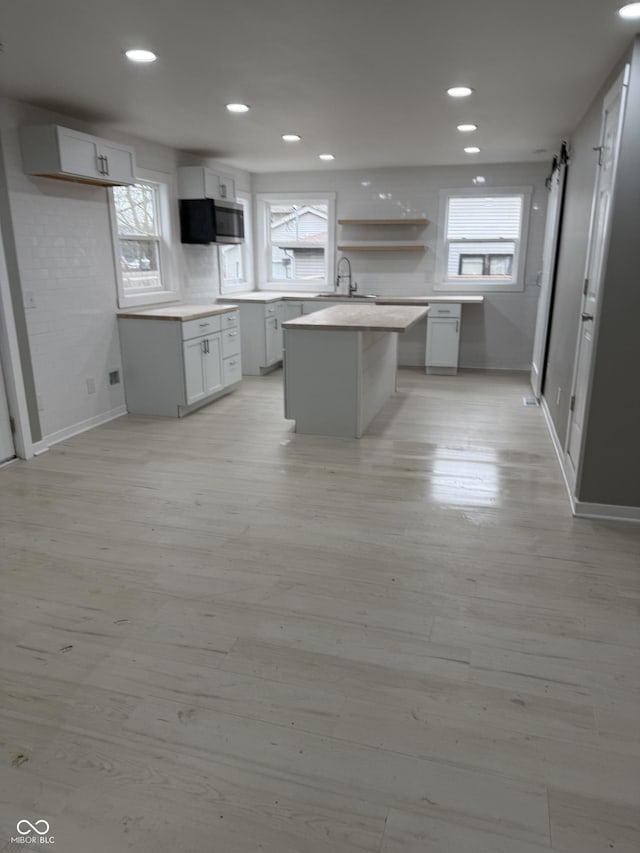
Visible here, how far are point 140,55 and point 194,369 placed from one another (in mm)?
2595

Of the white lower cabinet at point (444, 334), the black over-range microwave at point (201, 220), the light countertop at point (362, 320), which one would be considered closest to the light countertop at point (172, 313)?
the black over-range microwave at point (201, 220)

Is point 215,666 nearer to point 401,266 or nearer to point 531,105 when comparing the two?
point 531,105

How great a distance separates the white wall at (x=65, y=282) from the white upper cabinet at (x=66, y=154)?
10 cm

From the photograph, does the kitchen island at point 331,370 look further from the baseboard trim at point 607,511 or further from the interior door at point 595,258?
the baseboard trim at point 607,511

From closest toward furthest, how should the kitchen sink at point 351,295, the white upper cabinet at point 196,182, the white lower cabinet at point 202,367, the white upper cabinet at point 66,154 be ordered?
the white upper cabinet at point 66,154 → the white lower cabinet at point 202,367 → the white upper cabinet at point 196,182 → the kitchen sink at point 351,295

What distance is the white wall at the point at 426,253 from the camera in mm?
7074

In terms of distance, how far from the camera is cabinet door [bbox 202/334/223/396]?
554 cm

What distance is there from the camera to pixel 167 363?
204 inches

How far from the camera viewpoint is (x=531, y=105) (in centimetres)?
417

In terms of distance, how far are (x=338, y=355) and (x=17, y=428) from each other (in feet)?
7.64

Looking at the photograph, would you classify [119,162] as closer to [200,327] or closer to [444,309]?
[200,327]

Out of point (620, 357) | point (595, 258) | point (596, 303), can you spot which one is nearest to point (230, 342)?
point (595, 258)

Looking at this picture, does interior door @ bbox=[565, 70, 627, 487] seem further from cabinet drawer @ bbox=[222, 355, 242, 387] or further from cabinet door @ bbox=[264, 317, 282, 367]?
cabinet door @ bbox=[264, 317, 282, 367]

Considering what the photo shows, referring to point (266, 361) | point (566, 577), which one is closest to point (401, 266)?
point (266, 361)
